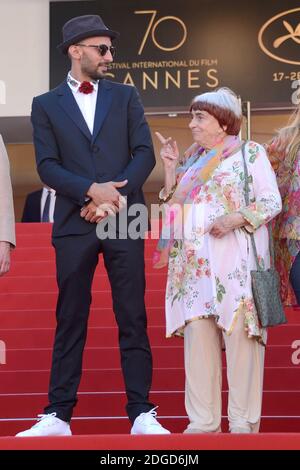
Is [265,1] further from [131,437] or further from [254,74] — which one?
[131,437]

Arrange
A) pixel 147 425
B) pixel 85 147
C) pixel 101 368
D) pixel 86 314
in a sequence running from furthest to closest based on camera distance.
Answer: pixel 101 368
pixel 85 147
pixel 86 314
pixel 147 425

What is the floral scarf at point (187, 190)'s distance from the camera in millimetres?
4566

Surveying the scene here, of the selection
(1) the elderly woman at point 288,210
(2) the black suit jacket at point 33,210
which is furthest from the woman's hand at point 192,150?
(2) the black suit jacket at point 33,210

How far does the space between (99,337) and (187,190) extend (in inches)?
79.0

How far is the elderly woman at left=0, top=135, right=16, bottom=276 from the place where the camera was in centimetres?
475

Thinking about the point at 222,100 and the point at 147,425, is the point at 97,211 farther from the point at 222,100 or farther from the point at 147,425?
the point at 147,425

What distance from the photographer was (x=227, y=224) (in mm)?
4406

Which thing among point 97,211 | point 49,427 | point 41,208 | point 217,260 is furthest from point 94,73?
point 41,208

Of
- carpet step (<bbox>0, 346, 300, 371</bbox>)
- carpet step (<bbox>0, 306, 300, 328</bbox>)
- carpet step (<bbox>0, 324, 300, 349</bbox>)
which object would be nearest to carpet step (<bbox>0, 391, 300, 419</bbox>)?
carpet step (<bbox>0, 346, 300, 371</bbox>)

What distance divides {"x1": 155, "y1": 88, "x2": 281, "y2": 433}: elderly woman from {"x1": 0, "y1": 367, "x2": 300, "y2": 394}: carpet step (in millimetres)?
1227

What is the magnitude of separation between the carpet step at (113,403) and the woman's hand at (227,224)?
1294mm

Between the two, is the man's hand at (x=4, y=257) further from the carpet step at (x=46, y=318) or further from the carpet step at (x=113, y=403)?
the carpet step at (x=46, y=318)

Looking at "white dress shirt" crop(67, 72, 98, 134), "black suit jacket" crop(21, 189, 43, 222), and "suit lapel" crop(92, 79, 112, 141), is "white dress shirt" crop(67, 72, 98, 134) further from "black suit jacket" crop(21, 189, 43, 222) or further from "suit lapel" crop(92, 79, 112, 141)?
"black suit jacket" crop(21, 189, 43, 222)
